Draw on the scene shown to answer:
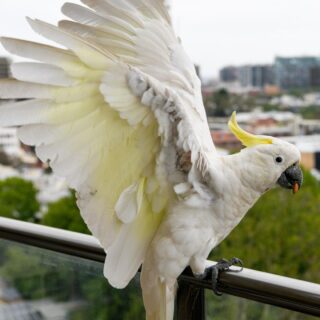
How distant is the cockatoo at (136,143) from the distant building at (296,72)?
21.5ft

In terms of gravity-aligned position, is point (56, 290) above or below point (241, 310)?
below

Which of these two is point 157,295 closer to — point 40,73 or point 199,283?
point 199,283

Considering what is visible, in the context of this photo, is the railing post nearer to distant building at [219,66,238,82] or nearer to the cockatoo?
the cockatoo

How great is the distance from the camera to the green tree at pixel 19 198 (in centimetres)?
1095

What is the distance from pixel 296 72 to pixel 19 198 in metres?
5.79

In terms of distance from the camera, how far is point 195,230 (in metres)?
0.86

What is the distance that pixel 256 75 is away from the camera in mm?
6988

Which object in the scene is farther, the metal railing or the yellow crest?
the yellow crest

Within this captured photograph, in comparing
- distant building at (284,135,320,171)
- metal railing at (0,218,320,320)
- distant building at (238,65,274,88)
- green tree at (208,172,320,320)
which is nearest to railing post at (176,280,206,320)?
metal railing at (0,218,320,320)

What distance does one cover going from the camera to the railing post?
92 cm

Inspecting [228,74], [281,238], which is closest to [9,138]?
[228,74]

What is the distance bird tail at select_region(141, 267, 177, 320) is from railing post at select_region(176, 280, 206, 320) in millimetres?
17

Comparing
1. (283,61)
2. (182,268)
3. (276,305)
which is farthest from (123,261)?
(283,61)

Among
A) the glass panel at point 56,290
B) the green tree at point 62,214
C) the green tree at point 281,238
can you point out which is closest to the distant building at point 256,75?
the green tree at point 281,238
